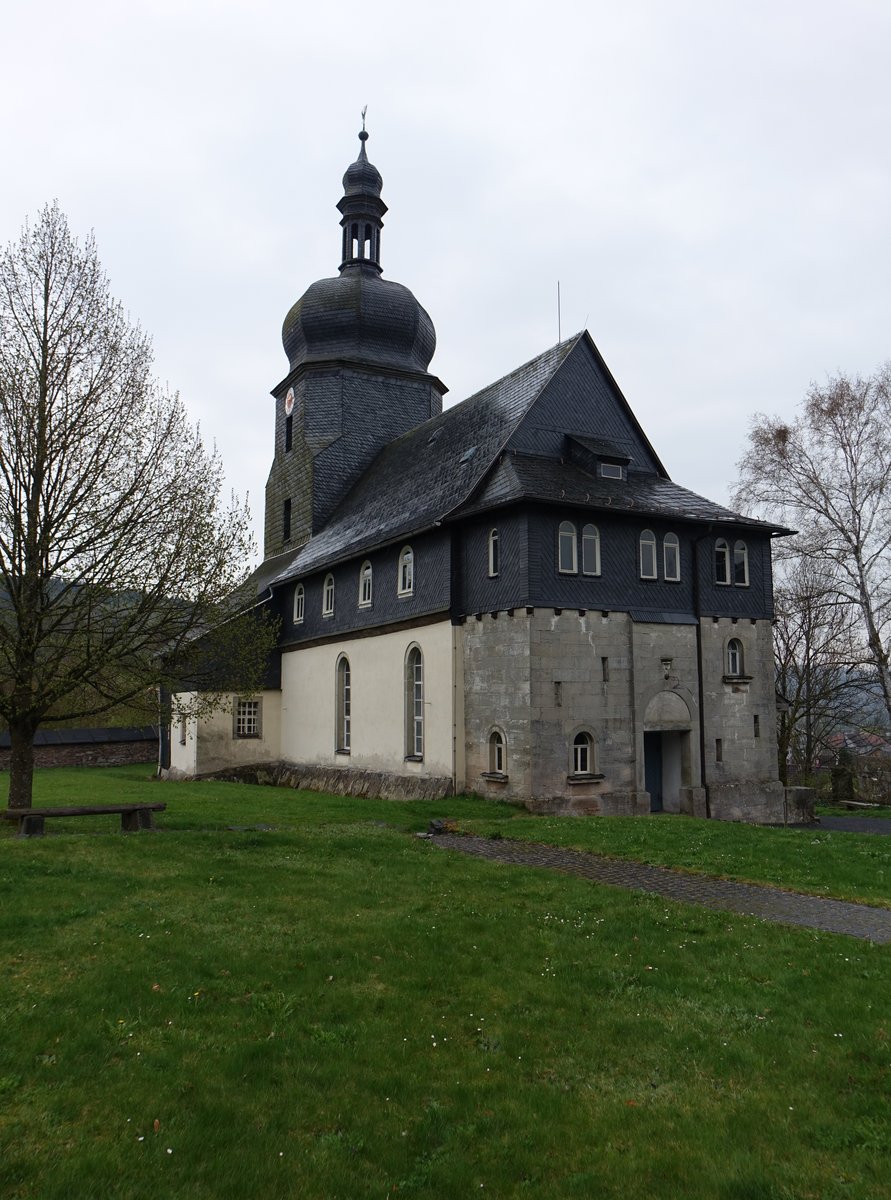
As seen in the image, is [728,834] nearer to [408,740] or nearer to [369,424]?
[408,740]

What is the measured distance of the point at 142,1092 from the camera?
5211mm

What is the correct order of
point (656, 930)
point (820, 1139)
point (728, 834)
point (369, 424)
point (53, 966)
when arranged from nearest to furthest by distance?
point (820, 1139)
point (53, 966)
point (656, 930)
point (728, 834)
point (369, 424)

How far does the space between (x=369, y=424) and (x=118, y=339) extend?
2181cm

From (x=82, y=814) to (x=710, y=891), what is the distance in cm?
944

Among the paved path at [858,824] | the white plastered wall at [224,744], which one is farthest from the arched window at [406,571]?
the paved path at [858,824]

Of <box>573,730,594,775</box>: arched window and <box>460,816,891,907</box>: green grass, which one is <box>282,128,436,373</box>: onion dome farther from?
<box>460,816,891,907</box>: green grass

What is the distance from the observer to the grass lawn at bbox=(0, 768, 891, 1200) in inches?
180

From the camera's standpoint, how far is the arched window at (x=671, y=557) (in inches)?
935

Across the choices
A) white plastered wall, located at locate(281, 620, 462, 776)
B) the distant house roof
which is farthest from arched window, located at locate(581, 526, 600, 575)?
the distant house roof

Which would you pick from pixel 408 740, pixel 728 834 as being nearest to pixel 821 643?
pixel 408 740

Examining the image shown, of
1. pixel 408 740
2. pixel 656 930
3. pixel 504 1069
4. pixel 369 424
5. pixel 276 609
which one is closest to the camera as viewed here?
pixel 504 1069

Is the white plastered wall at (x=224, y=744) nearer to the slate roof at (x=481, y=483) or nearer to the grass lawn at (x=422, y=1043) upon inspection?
the slate roof at (x=481, y=483)

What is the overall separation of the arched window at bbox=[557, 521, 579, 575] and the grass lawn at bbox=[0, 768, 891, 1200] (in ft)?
38.8

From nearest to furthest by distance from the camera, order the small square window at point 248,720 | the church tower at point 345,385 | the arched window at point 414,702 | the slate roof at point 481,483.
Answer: the slate roof at point 481,483 → the arched window at point 414,702 → the small square window at point 248,720 → the church tower at point 345,385
